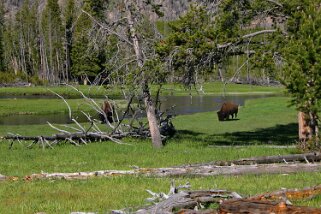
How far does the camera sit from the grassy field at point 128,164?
10375 millimetres

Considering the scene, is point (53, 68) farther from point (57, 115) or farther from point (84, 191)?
→ point (84, 191)

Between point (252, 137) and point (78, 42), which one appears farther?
point (78, 42)

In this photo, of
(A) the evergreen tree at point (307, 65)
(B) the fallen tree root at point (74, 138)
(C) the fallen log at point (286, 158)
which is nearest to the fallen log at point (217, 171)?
(C) the fallen log at point (286, 158)

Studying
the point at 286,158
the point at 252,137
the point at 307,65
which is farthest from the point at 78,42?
the point at 286,158

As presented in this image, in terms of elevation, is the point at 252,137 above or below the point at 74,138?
below

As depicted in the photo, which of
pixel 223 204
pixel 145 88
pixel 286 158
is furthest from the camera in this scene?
pixel 145 88

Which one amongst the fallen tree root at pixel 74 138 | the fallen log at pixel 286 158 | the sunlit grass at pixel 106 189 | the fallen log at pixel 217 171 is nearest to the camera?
the sunlit grass at pixel 106 189

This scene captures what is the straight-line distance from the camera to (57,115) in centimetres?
4731

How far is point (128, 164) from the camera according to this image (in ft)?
54.4

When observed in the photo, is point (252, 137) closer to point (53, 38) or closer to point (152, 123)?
point (152, 123)

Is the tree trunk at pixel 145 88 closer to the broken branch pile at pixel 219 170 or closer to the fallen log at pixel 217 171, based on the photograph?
the broken branch pile at pixel 219 170

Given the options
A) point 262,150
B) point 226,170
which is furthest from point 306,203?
point 262,150

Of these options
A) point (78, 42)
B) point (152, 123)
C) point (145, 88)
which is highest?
point (78, 42)

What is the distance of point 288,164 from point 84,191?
17.0 feet
